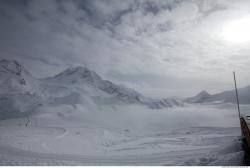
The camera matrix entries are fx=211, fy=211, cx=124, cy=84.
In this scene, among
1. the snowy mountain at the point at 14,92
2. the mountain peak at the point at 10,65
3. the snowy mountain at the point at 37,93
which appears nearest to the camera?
the mountain peak at the point at 10,65

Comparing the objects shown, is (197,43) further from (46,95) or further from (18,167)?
(46,95)

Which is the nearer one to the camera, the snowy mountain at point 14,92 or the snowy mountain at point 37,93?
the snowy mountain at point 14,92

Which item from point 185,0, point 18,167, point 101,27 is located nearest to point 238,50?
point 185,0

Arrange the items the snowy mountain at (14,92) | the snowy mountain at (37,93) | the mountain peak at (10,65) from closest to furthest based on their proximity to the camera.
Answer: the mountain peak at (10,65)
the snowy mountain at (14,92)
the snowy mountain at (37,93)

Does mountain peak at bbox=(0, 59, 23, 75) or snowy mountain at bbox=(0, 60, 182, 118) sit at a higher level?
snowy mountain at bbox=(0, 60, 182, 118)

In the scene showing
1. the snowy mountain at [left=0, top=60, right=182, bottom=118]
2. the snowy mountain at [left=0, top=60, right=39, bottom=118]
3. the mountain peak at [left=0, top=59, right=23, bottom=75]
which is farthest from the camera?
the snowy mountain at [left=0, top=60, right=182, bottom=118]

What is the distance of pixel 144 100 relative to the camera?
54.1m

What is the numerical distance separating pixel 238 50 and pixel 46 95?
891 inches

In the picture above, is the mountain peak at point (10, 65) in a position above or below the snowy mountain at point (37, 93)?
below

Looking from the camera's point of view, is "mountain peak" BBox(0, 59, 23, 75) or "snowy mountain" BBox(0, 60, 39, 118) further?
"snowy mountain" BBox(0, 60, 39, 118)

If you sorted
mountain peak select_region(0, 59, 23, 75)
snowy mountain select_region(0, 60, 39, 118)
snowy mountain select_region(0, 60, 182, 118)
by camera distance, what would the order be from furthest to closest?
snowy mountain select_region(0, 60, 182, 118)
snowy mountain select_region(0, 60, 39, 118)
mountain peak select_region(0, 59, 23, 75)

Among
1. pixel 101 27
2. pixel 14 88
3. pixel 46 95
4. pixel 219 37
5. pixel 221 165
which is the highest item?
pixel 46 95

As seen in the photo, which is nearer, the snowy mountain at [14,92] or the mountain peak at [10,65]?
the mountain peak at [10,65]

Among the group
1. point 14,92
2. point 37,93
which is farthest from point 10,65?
point 37,93
